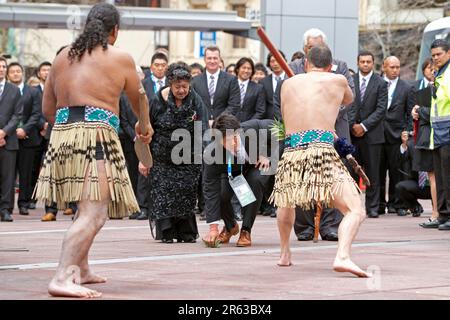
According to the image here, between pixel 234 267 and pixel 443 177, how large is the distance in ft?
17.3

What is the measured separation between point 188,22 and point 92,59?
1913 cm

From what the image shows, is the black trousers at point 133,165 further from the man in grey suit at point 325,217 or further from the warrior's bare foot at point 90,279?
the warrior's bare foot at point 90,279

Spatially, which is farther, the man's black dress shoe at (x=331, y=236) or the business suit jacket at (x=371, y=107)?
the business suit jacket at (x=371, y=107)

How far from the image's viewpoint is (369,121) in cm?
1814

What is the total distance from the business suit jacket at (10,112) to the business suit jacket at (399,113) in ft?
18.7

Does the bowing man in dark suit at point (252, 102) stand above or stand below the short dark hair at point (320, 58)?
below

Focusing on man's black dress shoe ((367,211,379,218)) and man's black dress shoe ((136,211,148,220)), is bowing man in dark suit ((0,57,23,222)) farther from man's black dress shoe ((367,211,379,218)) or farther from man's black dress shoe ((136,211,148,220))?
man's black dress shoe ((367,211,379,218))

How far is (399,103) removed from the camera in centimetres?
1906

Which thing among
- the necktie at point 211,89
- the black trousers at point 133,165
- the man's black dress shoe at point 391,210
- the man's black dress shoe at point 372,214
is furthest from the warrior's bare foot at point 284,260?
the man's black dress shoe at point 391,210

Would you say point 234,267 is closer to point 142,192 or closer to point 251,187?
point 251,187

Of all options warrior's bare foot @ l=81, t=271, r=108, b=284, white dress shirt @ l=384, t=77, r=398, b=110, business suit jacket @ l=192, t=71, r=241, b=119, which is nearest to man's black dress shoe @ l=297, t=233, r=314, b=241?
Result: business suit jacket @ l=192, t=71, r=241, b=119

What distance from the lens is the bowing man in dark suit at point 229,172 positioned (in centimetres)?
1284

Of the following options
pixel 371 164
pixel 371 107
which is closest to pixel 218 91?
pixel 371 107
